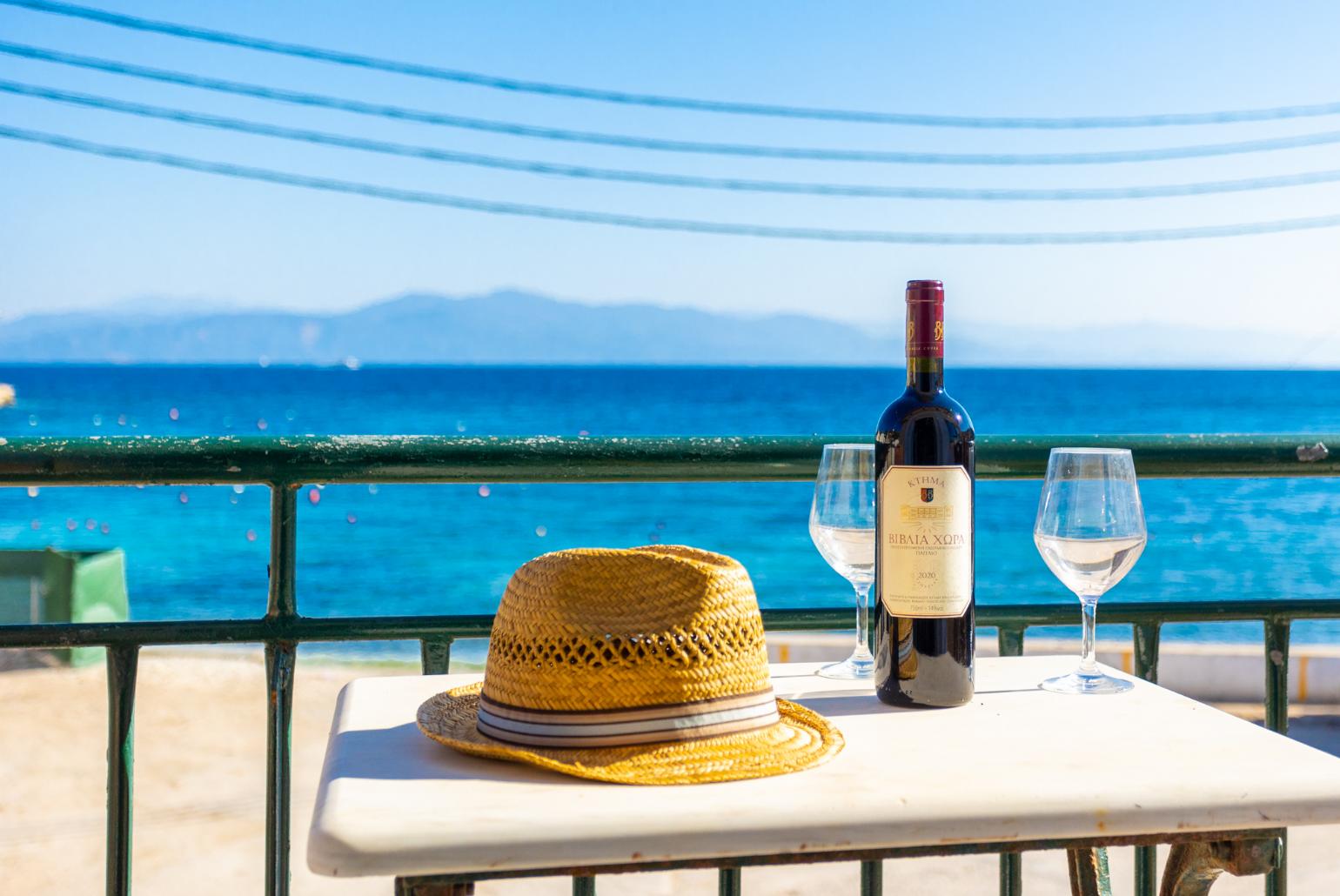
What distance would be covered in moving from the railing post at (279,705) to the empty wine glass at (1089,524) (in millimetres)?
941

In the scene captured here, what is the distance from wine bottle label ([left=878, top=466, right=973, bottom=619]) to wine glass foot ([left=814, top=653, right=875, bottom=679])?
0.24 meters

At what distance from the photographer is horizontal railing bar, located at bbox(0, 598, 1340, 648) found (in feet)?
5.29

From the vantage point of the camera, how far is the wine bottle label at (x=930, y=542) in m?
1.25

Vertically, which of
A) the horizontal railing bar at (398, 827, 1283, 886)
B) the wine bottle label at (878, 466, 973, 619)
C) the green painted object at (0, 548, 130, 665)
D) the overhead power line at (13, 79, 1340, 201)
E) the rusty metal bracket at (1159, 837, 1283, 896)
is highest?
the overhead power line at (13, 79, 1340, 201)

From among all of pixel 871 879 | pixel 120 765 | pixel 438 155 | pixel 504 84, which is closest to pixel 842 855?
pixel 871 879

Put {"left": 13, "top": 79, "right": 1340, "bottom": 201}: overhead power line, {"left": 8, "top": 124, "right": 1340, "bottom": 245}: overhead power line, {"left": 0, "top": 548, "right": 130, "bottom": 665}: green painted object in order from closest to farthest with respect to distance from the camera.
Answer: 1. {"left": 0, "top": 548, "right": 130, "bottom": 665}: green painted object
2. {"left": 13, "top": 79, "right": 1340, "bottom": 201}: overhead power line
3. {"left": 8, "top": 124, "right": 1340, "bottom": 245}: overhead power line

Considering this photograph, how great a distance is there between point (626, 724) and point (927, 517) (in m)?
0.39

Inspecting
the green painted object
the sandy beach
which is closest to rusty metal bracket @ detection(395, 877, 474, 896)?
the sandy beach

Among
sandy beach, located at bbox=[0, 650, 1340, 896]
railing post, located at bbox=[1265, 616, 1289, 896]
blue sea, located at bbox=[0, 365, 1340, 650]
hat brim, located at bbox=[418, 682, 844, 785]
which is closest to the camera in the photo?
→ hat brim, located at bbox=[418, 682, 844, 785]

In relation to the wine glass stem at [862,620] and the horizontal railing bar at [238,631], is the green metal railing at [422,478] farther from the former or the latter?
the wine glass stem at [862,620]

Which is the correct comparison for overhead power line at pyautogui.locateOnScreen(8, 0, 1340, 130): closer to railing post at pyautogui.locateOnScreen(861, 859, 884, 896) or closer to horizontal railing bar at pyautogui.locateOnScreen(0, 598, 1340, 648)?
horizontal railing bar at pyautogui.locateOnScreen(0, 598, 1340, 648)

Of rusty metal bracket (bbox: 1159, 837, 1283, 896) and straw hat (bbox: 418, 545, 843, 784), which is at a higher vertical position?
straw hat (bbox: 418, 545, 843, 784)

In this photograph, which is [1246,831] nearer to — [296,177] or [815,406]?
[296,177]

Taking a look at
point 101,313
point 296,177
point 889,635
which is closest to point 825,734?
point 889,635
